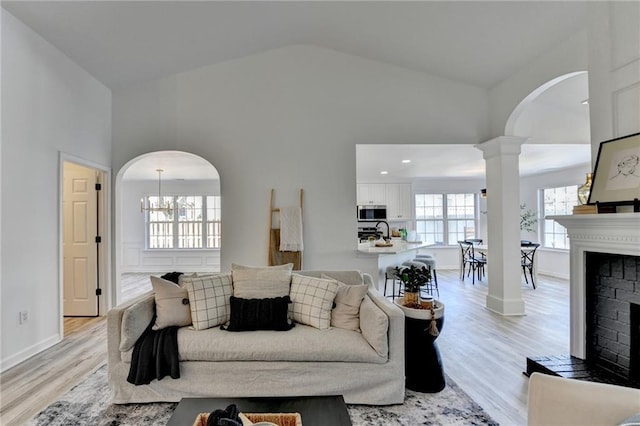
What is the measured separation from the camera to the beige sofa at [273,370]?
88.0 inches

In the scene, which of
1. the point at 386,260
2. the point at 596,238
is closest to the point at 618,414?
the point at 596,238

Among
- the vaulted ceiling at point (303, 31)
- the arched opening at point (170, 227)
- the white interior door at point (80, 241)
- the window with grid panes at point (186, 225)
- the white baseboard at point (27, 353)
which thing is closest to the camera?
the white baseboard at point (27, 353)

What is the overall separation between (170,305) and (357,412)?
1.52 metres

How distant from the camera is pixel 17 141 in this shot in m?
3.03

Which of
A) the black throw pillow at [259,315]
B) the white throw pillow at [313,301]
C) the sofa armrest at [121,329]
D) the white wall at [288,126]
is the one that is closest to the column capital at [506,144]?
the white wall at [288,126]

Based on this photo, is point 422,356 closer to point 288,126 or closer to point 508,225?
point 508,225

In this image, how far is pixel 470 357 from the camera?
120 inches

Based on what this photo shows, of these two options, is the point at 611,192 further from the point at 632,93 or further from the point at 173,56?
the point at 173,56

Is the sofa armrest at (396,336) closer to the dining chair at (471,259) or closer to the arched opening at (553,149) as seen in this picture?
the arched opening at (553,149)

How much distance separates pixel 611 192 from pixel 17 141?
16.2 feet

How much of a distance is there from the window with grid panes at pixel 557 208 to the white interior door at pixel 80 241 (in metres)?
8.33

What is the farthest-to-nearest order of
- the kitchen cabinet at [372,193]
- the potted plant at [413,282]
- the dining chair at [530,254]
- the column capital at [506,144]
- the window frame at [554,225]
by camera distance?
the kitchen cabinet at [372,193]
the window frame at [554,225]
the dining chair at [530,254]
the column capital at [506,144]
the potted plant at [413,282]

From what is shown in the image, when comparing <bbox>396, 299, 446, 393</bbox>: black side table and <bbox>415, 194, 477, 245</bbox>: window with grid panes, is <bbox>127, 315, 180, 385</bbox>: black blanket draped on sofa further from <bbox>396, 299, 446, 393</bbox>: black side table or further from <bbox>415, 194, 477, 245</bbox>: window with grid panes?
<bbox>415, 194, 477, 245</bbox>: window with grid panes

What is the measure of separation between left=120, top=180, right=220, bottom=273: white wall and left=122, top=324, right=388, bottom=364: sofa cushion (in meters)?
6.60
